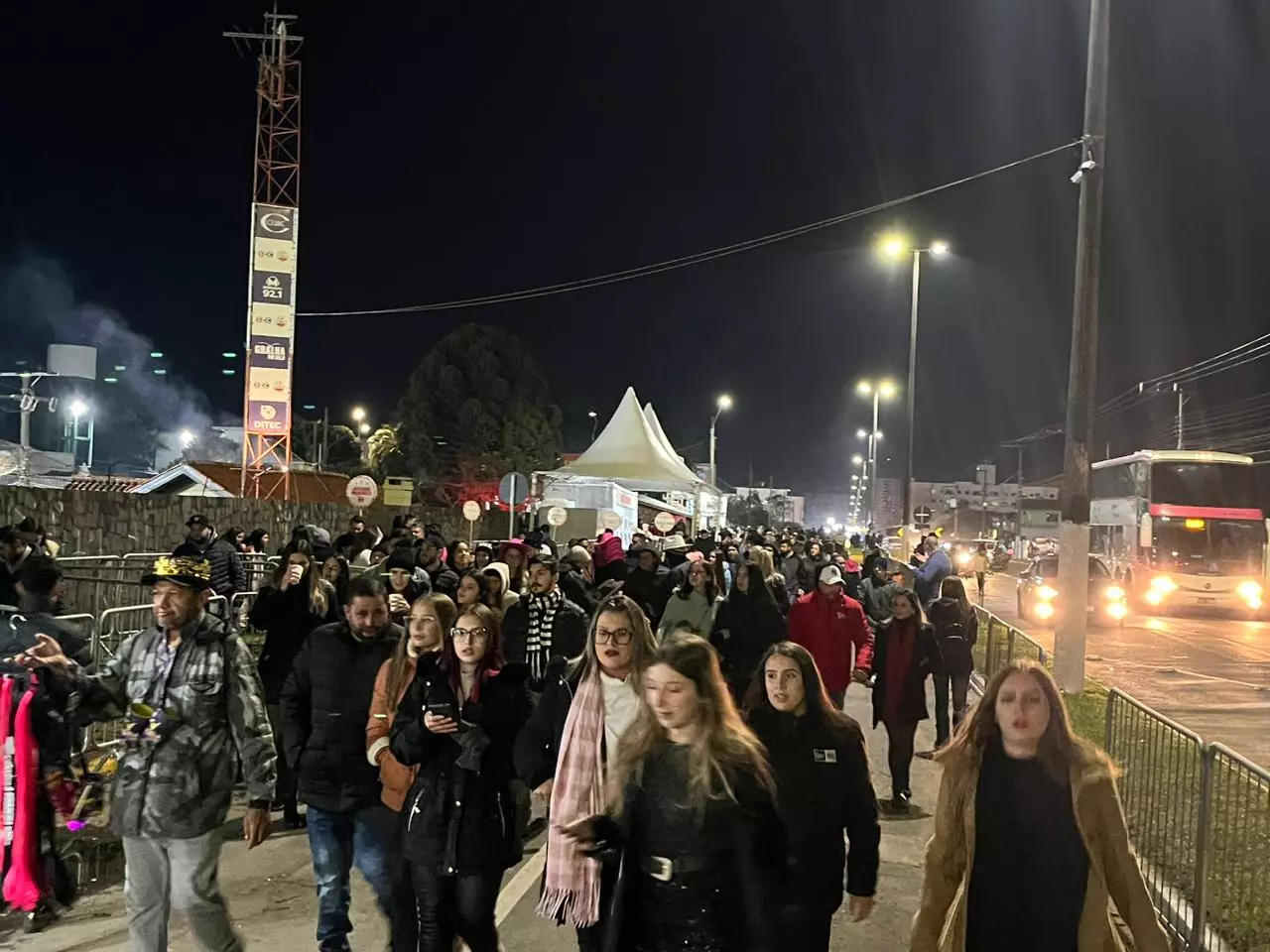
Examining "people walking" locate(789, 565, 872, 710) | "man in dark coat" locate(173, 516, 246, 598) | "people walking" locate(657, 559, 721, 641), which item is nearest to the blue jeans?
"people walking" locate(657, 559, 721, 641)

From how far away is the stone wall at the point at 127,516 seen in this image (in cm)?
1727

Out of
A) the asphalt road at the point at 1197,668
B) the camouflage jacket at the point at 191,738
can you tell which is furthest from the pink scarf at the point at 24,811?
the asphalt road at the point at 1197,668

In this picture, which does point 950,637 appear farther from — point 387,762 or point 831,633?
point 387,762

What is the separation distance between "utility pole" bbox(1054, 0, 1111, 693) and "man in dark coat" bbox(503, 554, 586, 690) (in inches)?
287

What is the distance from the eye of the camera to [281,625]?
7594 mm

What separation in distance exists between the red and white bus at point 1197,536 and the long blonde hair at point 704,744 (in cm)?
2788

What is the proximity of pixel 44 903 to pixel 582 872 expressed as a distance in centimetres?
304

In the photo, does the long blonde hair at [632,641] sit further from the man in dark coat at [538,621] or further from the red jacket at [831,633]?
the red jacket at [831,633]

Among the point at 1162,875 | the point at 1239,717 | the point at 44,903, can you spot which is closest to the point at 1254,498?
the point at 1239,717

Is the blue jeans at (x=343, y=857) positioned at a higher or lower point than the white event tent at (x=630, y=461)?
lower

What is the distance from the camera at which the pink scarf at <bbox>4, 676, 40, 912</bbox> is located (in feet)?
15.9

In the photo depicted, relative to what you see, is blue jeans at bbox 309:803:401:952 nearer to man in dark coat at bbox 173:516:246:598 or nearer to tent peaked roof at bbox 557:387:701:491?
man in dark coat at bbox 173:516:246:598

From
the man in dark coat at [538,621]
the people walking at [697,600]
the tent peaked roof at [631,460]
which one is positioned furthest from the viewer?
the tent peaked roof at [631,460]

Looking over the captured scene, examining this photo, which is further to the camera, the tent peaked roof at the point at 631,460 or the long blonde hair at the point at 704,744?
the tent peaked roof at the point at 631,460
